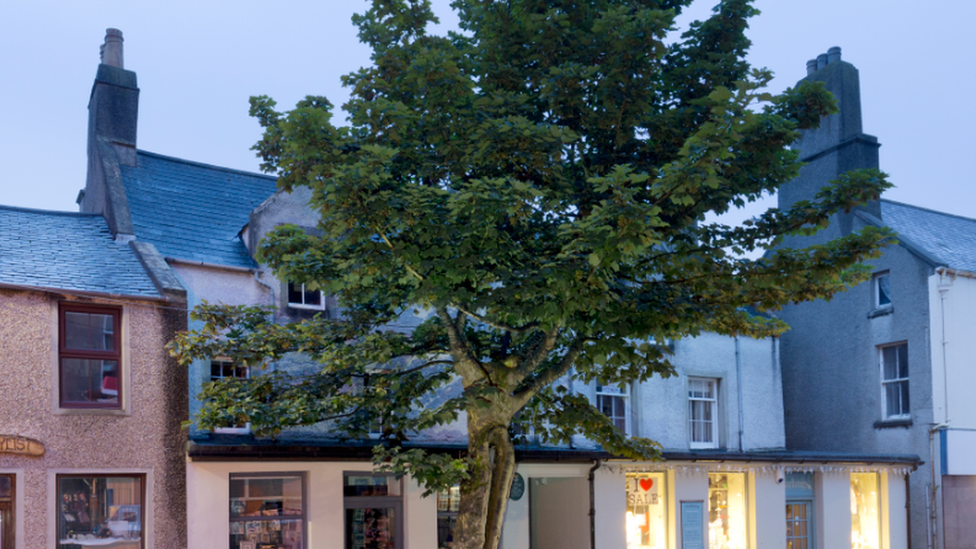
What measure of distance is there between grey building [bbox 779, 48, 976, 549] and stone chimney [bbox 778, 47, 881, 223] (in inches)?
1.1

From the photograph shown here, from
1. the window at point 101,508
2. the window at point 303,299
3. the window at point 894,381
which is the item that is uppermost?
the window at point 303,299

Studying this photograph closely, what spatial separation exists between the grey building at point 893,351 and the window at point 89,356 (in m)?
15.6

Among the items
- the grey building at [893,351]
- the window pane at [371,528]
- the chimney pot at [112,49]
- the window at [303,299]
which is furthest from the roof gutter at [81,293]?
the grey building at [893,351]

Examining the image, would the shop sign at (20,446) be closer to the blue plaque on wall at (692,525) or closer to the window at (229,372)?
the window at (229,372)

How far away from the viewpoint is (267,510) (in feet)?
52.8

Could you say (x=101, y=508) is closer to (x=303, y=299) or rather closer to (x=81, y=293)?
(x=81, y=293)


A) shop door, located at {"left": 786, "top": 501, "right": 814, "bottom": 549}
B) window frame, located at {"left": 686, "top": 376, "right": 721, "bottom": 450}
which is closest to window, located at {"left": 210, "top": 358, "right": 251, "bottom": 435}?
window frame, located at {"left": 686, "top": 376, "right": 721, "bottom": 450}

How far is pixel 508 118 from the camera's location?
1198 cm

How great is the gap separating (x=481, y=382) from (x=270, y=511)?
4.92 meters

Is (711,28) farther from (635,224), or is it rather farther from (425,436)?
(425,436)

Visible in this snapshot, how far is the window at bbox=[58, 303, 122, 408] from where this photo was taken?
14.6 metres

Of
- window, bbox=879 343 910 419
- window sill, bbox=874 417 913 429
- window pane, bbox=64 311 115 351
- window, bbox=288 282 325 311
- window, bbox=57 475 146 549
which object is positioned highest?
window, bbox=288 282 325 311

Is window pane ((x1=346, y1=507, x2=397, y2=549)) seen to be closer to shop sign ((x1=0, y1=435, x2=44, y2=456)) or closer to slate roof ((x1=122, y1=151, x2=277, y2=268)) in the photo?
slate roof ((x1=122, y1=151, x2=277, y2=268))

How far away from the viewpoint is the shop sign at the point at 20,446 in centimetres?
1369
